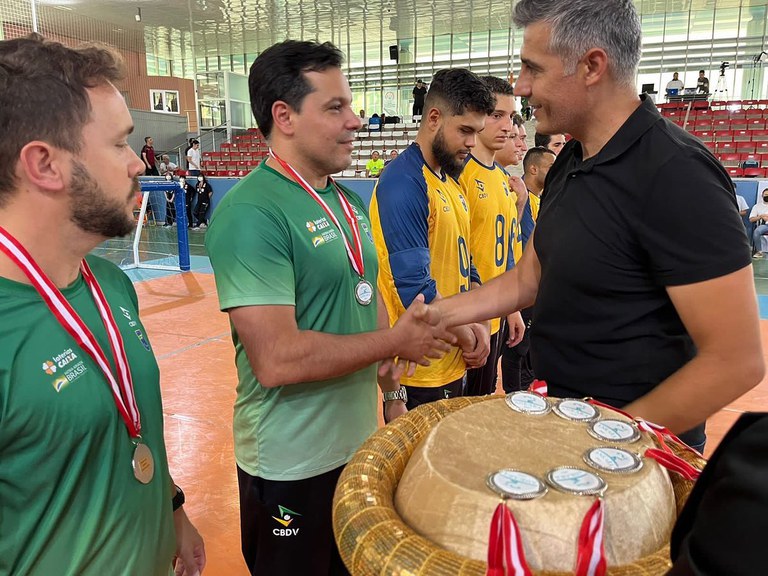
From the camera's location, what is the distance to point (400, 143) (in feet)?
62.5

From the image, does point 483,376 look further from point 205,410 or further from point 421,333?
point 205,410

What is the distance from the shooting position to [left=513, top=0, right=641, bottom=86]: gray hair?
1336mm

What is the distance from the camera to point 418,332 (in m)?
1.75

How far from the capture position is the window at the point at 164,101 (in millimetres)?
23375

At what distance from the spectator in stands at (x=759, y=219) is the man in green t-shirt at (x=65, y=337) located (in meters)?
11.4

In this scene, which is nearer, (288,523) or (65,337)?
(65,337)

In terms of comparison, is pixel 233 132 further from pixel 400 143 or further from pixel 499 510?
pixel 499 510

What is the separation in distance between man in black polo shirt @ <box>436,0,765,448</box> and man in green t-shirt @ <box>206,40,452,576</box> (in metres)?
0.51

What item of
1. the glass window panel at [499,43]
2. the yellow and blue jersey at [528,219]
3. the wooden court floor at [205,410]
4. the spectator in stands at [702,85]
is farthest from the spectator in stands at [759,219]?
the glass window panel at [499,43]

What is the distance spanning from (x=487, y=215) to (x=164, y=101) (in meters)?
23.9

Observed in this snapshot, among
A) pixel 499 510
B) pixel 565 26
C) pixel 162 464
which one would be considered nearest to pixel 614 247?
pixel 565 26

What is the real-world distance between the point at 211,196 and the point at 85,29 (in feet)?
34.6

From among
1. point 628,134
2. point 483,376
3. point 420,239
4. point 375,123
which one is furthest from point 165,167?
point 628,134

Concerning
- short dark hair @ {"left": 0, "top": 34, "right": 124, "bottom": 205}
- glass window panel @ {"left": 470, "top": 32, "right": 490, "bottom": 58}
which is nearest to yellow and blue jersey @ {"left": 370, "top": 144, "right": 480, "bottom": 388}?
short dark hair @ {"left": 0, "top": 34, "right": 124, "bottom": 205}
